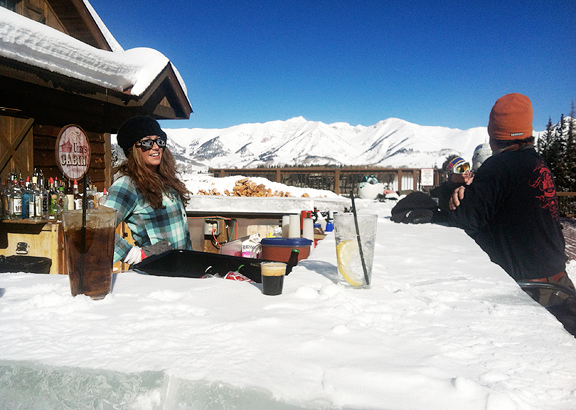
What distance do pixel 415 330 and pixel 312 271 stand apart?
2.13ft

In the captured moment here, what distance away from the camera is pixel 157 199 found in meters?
2.69

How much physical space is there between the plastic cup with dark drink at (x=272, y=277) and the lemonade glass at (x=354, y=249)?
24 cm

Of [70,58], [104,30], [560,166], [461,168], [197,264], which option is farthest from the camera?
[560,166]

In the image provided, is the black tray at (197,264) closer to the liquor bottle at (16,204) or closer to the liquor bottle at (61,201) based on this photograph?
the liquor bottle at (16,204)

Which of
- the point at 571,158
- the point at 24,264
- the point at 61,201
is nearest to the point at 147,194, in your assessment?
the point at 24,264

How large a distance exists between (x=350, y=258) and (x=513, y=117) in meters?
1.82

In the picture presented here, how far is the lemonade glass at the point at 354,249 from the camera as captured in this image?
4.45ft

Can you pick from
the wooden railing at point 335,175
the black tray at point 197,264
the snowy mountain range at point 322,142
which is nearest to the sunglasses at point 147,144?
the black tray at point 197,264

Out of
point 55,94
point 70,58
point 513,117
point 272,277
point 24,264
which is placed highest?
point 70,58

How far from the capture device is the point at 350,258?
4.49 ft

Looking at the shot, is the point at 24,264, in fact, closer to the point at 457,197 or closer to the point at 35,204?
the point at 35,204

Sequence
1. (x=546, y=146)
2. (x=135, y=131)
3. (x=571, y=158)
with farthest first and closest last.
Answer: (x=546, y=146) < (x=571, y=158) < (x=135, y=131)

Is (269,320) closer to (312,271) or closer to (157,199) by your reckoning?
(312,271)

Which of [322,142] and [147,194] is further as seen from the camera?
[322,142]
